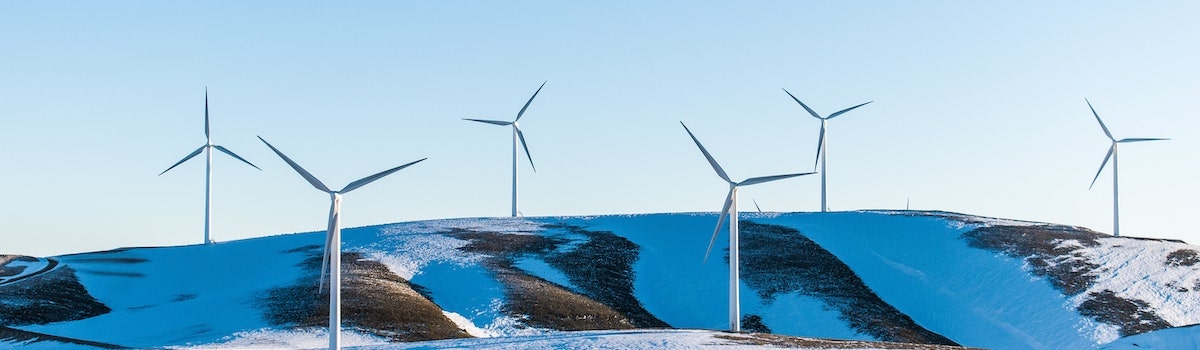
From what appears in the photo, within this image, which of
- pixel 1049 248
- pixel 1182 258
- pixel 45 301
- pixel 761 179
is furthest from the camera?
pixel 1049 248

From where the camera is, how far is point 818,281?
327 ft

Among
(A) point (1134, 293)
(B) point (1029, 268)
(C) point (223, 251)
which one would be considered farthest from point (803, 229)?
(C) point (223, 251)

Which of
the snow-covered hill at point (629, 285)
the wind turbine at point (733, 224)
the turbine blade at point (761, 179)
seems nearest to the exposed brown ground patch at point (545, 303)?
the snow-covered hill at point (629, 285)

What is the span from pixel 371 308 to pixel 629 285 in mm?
25047

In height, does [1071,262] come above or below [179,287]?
above

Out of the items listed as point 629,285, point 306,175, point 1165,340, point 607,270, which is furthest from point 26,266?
point 1165,340

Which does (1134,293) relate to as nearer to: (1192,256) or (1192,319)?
(1192,319)

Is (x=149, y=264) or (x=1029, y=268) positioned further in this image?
(x=149, y=264)

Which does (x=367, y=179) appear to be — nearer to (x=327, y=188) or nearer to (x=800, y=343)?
(x=327, y=188)

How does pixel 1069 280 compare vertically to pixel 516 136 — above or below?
below

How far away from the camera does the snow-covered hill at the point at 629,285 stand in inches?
3253

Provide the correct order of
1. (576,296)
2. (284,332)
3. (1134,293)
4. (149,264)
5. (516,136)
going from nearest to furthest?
(284,332)
(576,296)
(1134,293)
(149,264)
(516,136)

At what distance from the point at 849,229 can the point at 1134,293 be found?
1126 inches

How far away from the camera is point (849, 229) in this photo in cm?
12056
